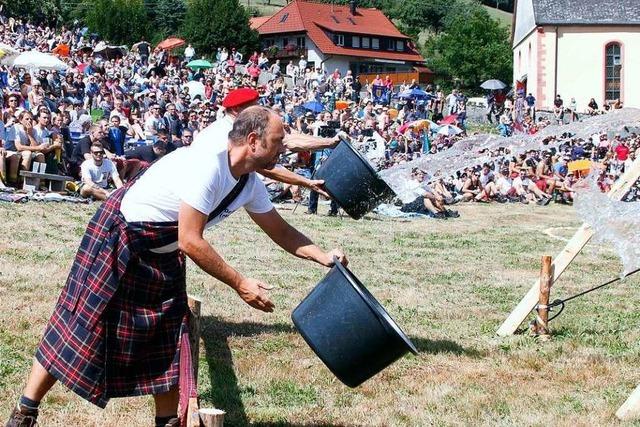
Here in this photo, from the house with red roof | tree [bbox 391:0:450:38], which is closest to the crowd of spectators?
the house with red roof

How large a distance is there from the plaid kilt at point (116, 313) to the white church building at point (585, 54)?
144ft

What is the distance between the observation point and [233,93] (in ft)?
14.5

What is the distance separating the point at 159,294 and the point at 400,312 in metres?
3.53

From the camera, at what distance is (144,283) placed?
329cm

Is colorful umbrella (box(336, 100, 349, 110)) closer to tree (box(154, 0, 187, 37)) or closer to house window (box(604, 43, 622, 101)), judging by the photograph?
house window (box(604, 43, 622, 101))

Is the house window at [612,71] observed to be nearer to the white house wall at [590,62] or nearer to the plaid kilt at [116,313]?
the white house wall at [590,62]

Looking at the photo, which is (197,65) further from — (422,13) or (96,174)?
(422,13)

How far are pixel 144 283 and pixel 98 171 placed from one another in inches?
358


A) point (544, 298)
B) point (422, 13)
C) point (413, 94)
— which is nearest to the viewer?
point (544, 298)

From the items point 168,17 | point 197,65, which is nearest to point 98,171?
point 197,65

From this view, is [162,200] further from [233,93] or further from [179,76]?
[179,76]

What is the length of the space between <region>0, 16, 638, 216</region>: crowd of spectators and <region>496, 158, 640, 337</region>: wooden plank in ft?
5.05

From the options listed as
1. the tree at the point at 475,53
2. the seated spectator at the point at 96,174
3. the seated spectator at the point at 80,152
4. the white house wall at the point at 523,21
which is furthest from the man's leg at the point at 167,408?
the tree at the point at 475,53

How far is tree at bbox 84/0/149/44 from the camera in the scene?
Answer: 61.5 metres
